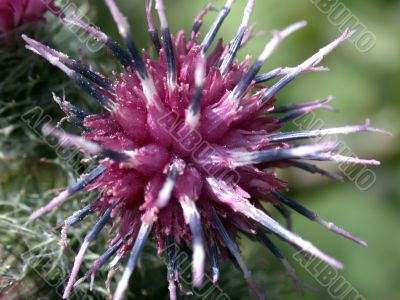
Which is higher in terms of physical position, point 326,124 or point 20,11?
point 326,124

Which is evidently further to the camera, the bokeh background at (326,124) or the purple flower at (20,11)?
the bokeh background at (326,124)

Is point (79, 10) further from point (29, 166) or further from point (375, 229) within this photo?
point (375, 229)

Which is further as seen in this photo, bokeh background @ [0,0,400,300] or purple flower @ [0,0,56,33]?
bokeh background @ [0,0,400,300]

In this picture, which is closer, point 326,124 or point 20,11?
point 20,11
